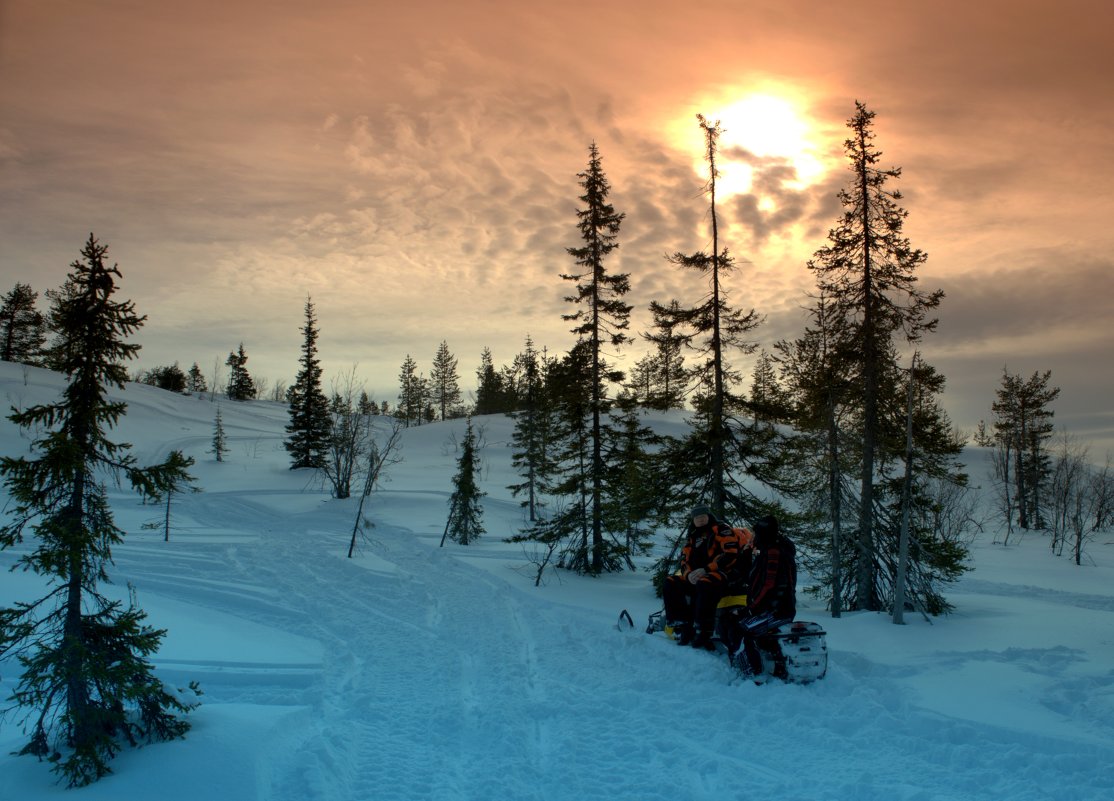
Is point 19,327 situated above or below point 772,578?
above

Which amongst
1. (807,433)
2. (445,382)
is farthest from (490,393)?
(807,433)

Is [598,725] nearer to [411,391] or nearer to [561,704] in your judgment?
[561,704]

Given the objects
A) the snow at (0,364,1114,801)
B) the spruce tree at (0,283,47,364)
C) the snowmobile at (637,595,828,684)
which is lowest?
the snow at (0,364,1114,801)

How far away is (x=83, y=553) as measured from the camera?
5469 millimetres

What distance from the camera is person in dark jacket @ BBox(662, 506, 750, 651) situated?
9102 millimetres

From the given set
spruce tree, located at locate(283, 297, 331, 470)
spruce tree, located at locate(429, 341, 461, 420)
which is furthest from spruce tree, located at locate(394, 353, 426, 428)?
spruce tree, located at locate(283, 297, 331, 470)

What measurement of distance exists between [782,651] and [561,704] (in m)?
2.77

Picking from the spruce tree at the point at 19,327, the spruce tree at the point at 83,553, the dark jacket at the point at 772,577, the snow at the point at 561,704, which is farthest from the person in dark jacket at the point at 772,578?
the spruce tree at the point at 19,327

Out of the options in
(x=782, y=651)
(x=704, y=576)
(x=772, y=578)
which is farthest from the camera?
(x=704, y=576)

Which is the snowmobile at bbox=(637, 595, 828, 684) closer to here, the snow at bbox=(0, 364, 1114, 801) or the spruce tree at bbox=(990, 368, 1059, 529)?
the snow at bbox=(0, 364, 1114, 801)

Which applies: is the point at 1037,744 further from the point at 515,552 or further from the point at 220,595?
the point at 515,552

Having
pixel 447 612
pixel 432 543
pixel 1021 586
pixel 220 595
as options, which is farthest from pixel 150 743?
pixel 1021 586

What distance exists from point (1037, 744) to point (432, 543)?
22.3 m

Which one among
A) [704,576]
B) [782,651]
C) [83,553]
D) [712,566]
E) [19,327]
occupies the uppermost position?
[19,327]
